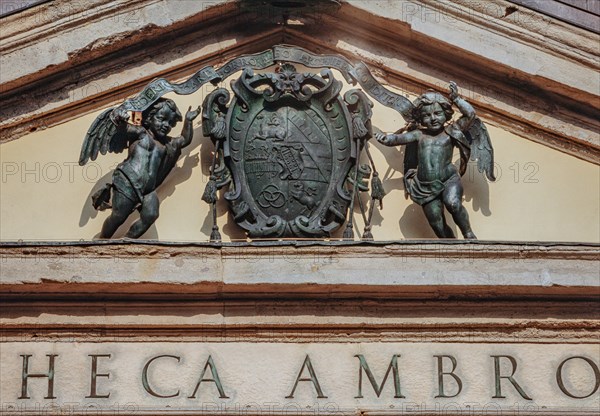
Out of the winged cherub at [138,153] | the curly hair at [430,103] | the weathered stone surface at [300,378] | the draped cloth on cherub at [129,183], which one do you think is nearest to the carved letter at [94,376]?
the weathered stone surface at [300,378]

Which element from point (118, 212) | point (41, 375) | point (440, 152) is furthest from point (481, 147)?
point (41, 375)

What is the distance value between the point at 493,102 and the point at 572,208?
656 mm

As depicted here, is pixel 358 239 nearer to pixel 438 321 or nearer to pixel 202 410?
pixel 438 321

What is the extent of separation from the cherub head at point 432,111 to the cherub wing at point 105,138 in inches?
56.3

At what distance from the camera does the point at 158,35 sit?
915 cm

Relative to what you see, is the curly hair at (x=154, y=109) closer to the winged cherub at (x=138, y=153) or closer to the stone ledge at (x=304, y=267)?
the winged cherub at (x=138, y=153)

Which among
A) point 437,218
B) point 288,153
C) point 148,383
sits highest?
point 288,153

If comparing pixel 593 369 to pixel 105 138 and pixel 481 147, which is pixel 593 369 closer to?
pixel 481 147

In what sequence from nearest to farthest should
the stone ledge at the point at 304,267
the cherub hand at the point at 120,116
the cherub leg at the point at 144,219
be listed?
the stone ledge at the point at 304,267, the cherub leg at the point at 144,219, the cherub hand at the point at 120,116

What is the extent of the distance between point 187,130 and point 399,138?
1.03m

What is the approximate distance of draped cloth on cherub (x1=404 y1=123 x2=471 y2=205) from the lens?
29.0 ft

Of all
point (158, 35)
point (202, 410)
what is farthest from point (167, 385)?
point (158, 35)

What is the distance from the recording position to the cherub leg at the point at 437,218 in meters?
8.82

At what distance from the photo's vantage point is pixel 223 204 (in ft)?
29.4
